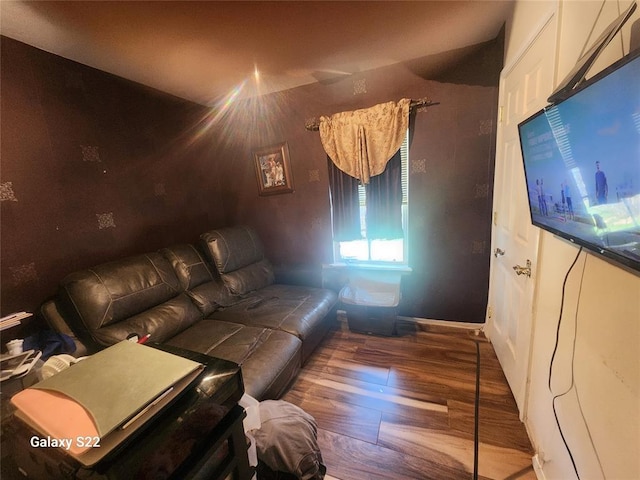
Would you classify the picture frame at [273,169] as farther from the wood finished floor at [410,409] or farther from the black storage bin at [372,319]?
the wood finished floor at [410,409]

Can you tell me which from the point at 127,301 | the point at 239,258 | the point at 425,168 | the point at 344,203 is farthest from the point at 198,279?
the point at 425,168

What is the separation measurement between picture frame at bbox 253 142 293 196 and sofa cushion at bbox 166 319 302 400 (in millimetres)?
1468

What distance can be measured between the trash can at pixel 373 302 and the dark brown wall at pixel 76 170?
71.2 inches

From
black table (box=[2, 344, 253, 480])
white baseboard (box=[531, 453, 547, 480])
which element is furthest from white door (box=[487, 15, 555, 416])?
black table (box=[2, 344, 253, 480])

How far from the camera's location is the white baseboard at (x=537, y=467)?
1.19 metres

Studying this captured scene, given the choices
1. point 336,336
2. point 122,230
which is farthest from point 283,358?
point 122,230

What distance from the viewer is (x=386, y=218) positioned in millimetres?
2371

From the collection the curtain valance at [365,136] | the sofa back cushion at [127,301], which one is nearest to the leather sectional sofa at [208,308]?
the sofa back cushion at [127,301]

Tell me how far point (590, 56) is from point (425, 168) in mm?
1462

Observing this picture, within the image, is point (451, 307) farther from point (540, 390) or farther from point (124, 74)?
point (124, 74)

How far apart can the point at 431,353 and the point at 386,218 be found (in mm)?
1206

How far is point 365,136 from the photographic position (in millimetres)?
2232

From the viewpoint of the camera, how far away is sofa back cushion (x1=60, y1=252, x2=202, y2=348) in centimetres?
149

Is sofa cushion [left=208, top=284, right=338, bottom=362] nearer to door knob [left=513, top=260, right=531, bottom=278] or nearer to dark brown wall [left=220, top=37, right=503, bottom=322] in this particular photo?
dark brown wall [left=220, top=37, right=503, bottom=322]
